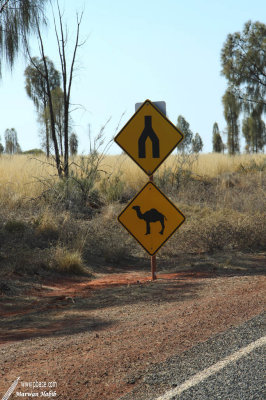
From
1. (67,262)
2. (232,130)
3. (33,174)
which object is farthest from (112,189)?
(232,130)

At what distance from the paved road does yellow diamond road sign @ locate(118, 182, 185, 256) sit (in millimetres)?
3743

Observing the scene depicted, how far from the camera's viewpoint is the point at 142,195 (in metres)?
9.41

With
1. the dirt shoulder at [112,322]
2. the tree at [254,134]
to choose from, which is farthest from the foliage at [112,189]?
the tree at [254,134]

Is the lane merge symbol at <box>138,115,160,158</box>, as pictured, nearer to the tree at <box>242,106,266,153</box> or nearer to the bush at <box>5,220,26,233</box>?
the bush at <box>5,220,26,233</box>

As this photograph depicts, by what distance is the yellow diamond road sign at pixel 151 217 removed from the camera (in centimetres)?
934

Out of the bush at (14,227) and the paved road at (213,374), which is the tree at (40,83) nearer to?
the bush at (14,227)

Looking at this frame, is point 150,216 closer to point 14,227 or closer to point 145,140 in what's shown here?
point 145,140

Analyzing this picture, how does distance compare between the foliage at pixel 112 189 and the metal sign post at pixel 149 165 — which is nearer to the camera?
the metal sign post at pixel 149 165

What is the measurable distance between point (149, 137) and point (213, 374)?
5.30 meters

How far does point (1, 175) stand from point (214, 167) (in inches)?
439

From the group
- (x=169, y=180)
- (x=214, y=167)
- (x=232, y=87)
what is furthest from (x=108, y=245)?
(x=232, y=87)

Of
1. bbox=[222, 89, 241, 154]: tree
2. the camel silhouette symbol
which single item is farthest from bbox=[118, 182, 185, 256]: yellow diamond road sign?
bbox=[222, 89, 241, 154]: tree

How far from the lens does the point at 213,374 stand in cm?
462

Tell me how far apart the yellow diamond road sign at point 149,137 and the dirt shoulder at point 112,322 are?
1.94m
